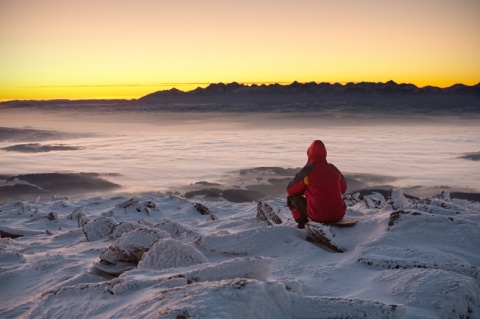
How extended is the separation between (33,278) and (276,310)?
136 inches

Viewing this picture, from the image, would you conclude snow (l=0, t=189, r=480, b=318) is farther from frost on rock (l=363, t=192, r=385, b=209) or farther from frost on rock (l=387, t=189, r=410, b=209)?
frost on rock (l=363, t=192, r=385, b=209)

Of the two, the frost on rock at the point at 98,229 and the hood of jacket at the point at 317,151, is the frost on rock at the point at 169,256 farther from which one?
the frost on rock at the point at 98,229

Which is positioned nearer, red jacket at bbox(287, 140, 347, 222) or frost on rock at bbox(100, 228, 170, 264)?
frost on rock at bbox(100, 228, 170, 264)

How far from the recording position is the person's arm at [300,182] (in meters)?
5.27

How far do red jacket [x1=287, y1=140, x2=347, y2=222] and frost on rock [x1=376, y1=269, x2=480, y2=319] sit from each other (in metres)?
1.92

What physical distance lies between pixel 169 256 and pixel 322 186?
86.6 inches

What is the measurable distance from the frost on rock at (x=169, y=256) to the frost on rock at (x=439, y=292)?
1.84 m

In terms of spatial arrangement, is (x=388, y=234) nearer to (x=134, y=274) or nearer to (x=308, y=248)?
(x=308, y=248)

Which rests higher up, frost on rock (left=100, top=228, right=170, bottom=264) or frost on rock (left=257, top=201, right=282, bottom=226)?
frost on rock (left=100, top=228, right=170, bottom=264)

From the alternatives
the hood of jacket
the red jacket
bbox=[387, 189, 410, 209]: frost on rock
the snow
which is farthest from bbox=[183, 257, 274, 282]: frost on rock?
bbox=[387, 189, 410, 209]: frost on rock

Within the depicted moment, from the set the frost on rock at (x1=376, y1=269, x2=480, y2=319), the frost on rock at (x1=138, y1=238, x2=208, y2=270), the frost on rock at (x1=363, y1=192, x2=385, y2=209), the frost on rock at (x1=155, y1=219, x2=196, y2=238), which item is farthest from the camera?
the frost on rock at (x1=363, y1=192, x2=385, y2=209)

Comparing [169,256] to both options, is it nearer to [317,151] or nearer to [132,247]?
[132,247]

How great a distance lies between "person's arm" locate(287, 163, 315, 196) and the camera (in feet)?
17.3

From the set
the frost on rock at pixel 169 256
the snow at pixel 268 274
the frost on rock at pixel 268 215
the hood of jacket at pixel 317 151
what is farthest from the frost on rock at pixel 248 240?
the frost on rock at pixel 268 215
